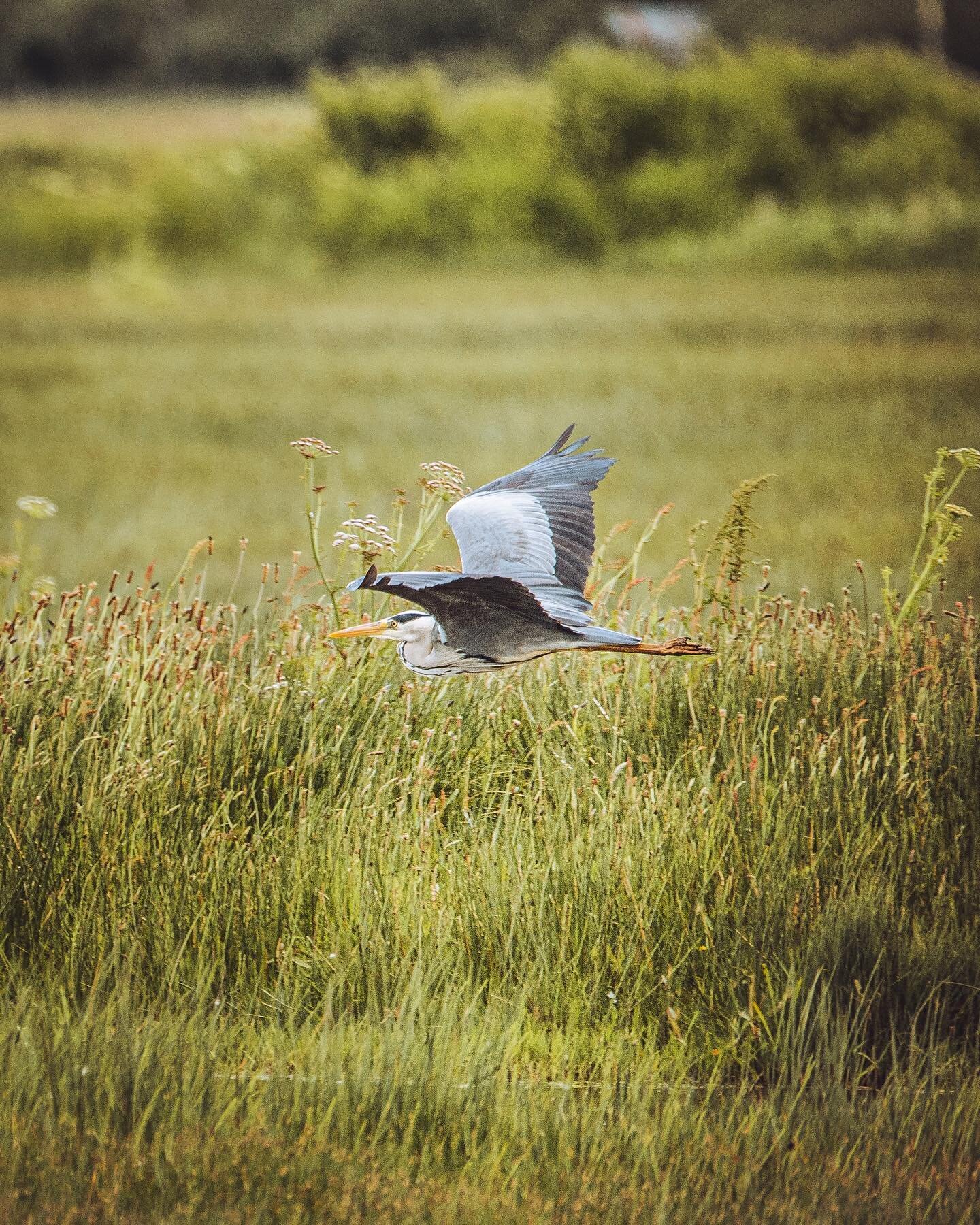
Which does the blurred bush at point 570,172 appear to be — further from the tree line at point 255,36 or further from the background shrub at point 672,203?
the tree line at point 255,36

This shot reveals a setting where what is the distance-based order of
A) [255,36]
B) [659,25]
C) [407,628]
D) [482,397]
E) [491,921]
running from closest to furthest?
[407,628]
[491,921]
[482,397]
[659,25]
[255,36]

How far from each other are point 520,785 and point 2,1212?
1590 mm

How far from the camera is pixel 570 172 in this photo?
23125mm

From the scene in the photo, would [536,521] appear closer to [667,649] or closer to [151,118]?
[667,649]

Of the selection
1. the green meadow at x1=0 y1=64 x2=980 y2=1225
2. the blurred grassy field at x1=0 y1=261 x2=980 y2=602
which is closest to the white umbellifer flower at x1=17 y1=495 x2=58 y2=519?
the green meadow at x1=0 y1=64 x2=980 y2=1225

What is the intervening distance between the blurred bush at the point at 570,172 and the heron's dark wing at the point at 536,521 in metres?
18.7

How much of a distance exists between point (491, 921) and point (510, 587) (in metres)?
1.03

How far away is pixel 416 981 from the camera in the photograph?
292 centimetres

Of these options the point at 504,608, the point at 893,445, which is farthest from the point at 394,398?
the point at 504,608

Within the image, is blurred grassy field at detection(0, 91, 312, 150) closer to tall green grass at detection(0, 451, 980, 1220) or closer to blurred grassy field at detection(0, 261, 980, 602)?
blurred grassy field at detection(0, 261, 980, 602)

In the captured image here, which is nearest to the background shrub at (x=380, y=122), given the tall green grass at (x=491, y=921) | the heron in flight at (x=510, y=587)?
the tall green grass at (x=491, y=921)

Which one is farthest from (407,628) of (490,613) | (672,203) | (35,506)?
(672,203)

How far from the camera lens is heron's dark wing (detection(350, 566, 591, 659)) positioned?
2.48 metres

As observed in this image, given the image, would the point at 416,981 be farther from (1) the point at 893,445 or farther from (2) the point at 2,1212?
(1) the point at 893,445
